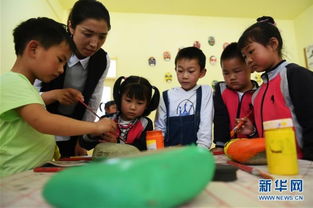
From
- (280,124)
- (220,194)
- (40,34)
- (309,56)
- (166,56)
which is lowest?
(220,194)

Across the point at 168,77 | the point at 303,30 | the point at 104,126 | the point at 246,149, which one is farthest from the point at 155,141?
the point at 303,30

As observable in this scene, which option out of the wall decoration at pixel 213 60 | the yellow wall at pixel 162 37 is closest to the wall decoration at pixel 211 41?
the yellow wall at pixel 162 37

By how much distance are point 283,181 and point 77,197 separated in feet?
1.25

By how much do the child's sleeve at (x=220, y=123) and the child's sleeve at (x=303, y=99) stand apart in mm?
349

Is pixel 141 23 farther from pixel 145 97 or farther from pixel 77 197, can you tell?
pixel 77 197

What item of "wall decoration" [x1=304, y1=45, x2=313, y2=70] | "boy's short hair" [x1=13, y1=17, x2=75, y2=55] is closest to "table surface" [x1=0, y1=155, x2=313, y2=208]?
"boy's short hair" [x1=13, y1=17, x2=75, y2=55]

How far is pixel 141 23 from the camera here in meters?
2.87

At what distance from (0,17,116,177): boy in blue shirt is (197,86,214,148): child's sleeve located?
468 millimetres

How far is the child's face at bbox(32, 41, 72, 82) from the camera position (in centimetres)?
71

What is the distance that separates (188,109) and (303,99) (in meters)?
0.49

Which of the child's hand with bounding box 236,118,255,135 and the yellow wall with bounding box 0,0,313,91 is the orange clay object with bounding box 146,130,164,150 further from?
the yellow wall with bounding box 0,0,313,91

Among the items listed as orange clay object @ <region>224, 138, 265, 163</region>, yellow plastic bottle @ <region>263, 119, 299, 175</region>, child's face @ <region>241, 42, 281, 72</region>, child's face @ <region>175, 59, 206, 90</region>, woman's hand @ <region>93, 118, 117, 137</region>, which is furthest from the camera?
child's face @ <region>175, 59, 206, 90</region>

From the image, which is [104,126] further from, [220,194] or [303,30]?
[303,30]

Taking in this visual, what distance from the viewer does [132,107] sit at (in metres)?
1.03
